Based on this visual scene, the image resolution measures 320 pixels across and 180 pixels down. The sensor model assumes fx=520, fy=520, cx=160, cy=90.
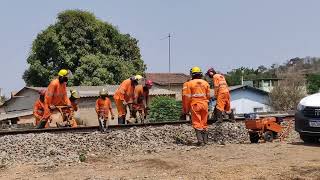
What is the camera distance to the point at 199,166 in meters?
8.09

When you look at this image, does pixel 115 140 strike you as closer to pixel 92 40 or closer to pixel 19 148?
pixel 19 148

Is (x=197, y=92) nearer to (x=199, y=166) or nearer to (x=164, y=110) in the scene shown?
(x=199, y=166)

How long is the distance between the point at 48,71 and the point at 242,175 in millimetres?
37448

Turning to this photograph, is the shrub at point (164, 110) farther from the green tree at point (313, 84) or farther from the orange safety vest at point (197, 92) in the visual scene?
the green tree at point (313, 84)

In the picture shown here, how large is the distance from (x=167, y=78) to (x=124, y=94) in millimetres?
36688

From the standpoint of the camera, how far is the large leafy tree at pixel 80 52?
4212cm

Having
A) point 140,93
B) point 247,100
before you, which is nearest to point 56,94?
point 140,93

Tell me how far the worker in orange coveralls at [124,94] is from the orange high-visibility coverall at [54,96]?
180cm

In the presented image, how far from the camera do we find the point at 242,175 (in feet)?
23.3

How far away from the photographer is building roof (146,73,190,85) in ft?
164

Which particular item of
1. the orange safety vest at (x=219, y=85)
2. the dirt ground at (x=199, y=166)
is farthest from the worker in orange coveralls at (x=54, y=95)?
the orange safety vest at (x=219, y=85)

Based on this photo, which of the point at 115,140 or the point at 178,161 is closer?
Answer: the point at 178,161

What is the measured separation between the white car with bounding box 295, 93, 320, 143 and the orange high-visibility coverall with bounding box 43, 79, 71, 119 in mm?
5733

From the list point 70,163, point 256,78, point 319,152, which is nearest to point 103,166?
point 70,163
